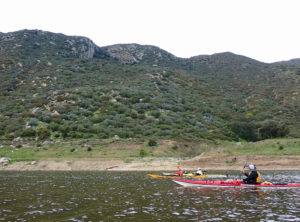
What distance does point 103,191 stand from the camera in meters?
22.4

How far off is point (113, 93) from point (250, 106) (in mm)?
41938

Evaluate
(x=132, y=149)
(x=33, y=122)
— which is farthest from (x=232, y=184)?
(x=33, y=122)

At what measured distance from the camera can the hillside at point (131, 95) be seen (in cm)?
6394

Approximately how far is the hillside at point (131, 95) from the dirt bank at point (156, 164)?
12.8 meters

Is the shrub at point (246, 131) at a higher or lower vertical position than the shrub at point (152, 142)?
higher

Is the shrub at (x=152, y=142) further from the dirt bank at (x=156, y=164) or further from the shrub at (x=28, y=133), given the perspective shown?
the shrub at (x=28, y=133)

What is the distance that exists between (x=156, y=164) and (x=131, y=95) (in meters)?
40.3

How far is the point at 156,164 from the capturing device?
144 ft

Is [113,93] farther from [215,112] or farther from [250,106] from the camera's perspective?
[250,106]

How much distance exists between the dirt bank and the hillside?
1283cm

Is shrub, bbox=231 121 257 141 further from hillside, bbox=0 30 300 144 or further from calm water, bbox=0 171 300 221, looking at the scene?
calm water, bbox=0 171 300 221

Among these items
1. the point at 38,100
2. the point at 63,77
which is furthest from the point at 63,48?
the point at 38,100

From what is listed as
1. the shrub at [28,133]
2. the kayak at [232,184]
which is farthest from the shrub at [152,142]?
the kayak at [232,184]

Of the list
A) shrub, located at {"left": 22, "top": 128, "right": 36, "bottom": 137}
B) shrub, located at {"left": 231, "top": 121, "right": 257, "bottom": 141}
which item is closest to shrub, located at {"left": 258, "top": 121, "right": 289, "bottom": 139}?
shrub, located at {"left": 231, "top": 121, "right": 257, "bottom": 141}
